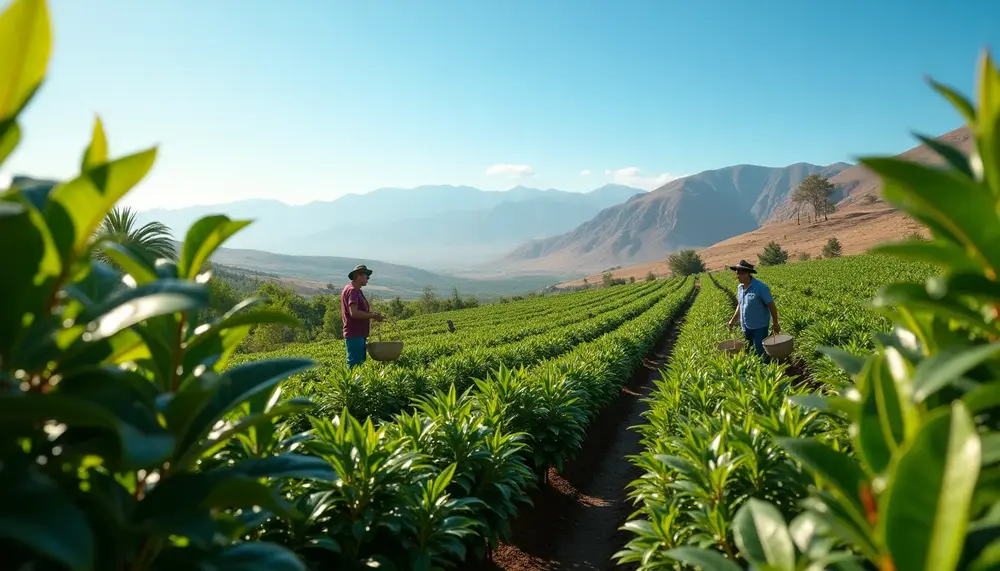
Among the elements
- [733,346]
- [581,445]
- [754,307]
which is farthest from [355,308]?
[754,307]

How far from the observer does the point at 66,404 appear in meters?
0.87

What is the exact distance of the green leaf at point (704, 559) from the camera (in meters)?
1.29

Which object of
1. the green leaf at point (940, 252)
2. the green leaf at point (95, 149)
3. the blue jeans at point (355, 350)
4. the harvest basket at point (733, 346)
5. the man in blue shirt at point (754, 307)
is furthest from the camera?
the blue jeans at point (355, 350)

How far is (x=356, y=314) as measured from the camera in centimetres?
809

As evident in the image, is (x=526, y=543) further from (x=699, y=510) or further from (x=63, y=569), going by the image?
(x=63, y=569)

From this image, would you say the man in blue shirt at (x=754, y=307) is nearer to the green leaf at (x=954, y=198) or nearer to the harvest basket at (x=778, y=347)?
the harvest basket at (x=778, y=347)

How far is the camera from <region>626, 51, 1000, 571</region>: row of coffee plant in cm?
84

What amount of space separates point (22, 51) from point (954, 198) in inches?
66.9

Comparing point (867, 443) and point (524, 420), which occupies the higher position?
point (867, 443)

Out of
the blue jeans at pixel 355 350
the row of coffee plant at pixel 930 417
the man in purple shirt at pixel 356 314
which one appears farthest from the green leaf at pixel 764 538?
the blue jeans at pixel 355 350

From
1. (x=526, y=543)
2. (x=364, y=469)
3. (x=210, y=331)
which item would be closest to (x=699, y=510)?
(x=364, y=469)

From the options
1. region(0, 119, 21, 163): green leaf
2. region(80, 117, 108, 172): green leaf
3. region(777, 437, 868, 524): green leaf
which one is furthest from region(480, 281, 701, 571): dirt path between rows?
region(0, 119, 21, 163): green leaf

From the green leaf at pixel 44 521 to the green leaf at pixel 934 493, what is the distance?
1.27 m

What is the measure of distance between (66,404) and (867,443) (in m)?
1.53
